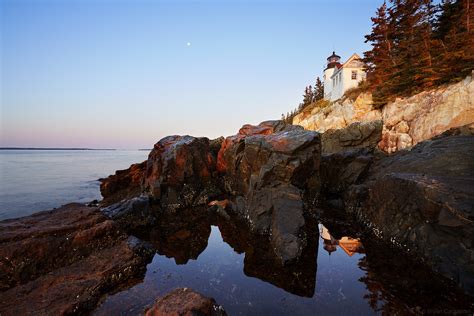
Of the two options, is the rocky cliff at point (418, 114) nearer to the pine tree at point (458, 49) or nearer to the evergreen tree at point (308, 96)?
the pine tree at point (458, 49)

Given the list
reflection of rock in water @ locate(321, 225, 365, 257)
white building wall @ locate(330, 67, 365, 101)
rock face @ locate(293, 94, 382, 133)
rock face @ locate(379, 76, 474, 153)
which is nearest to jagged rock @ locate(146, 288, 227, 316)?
reflection of rock in water @ locate(321, 225, 365, 257)

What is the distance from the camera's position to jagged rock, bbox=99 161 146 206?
20.2 meters

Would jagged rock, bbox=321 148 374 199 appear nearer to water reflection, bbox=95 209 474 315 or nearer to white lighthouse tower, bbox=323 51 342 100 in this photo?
water reflection, bbox=95 209 474 315

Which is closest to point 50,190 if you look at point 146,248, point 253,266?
point 146,248

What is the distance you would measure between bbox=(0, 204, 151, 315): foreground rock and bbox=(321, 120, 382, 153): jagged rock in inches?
1167

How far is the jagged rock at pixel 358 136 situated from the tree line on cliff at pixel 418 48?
384cm

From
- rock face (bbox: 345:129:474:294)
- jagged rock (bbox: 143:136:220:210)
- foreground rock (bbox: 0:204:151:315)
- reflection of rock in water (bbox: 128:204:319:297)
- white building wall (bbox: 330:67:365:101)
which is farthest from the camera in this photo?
white building wall (bbox: 330:67:365:101)

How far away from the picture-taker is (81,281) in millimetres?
7113

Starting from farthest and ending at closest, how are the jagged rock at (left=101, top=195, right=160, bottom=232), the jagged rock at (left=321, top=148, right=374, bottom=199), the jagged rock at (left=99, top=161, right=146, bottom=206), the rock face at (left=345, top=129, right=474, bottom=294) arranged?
the jagged rock at (left=99, top=161, right=146, bottom=206) < the jagged rock at (left=321, top=148, right=374, bottom=199) < the jagged rock at (left=101, top=195, right=160, bottom=232) < the rock face at (left=345, top=129, right=474, bottom=294)

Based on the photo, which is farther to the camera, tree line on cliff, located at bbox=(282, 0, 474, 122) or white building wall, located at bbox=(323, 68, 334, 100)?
white building wall, located at bbox=(323, 68, 334, 100)

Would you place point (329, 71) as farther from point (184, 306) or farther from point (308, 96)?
point (184, 306)

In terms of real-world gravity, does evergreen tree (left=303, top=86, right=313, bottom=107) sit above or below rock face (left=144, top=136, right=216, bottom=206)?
above

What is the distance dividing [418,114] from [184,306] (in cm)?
3023

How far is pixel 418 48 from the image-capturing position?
28.2 meters
